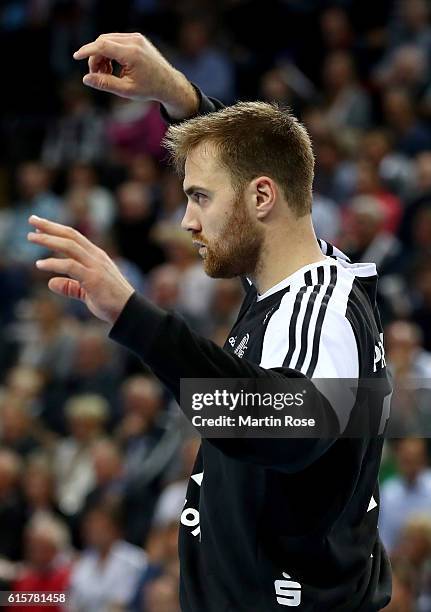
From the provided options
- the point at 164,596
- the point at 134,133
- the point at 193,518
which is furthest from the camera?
the point at 134,133

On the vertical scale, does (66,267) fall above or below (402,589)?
below

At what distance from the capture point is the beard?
3.06 metres

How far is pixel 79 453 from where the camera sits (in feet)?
28.8

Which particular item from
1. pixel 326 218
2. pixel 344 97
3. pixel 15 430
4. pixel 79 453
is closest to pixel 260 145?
pixel 79 453

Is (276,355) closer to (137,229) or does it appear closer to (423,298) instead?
(423,298)

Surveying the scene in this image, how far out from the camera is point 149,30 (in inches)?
504

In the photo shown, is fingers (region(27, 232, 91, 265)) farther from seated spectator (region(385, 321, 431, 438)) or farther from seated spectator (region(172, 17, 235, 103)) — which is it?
seated spectator (region(172, 17, 235, 103))

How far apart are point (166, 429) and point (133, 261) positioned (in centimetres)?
255

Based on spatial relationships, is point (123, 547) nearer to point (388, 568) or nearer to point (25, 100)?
point (388, 568)

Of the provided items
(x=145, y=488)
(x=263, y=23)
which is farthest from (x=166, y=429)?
(x=263, y=23)

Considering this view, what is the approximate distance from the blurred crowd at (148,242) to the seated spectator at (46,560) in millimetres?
16

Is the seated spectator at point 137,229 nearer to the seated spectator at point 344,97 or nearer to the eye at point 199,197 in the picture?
the seated spectator at point 344,97

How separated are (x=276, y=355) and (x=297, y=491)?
37 cm

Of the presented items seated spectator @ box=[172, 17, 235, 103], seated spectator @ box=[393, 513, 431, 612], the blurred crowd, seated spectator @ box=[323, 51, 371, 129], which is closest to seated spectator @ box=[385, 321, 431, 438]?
the blurred crowd
